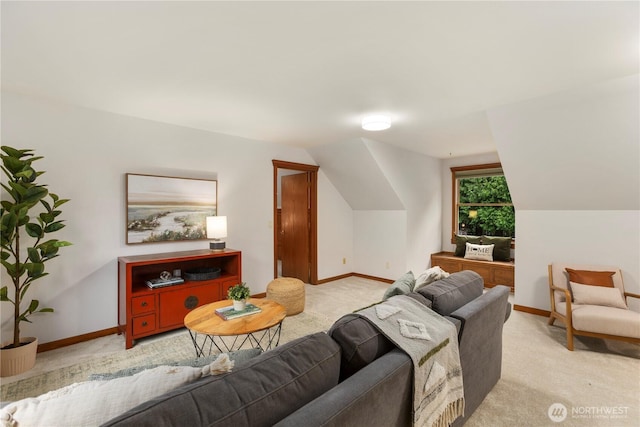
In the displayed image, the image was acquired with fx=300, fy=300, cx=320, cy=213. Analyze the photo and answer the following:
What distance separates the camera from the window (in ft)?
17.1

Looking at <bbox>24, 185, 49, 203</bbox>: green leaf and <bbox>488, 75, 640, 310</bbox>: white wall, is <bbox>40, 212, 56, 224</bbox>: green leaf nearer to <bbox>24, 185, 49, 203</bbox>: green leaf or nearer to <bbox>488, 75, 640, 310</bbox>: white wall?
<bbox>24, 185, 49, 203</bbox>: green leaf

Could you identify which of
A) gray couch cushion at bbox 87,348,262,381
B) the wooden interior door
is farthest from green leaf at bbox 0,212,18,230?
the wooden interior door

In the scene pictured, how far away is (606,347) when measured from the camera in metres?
2.86

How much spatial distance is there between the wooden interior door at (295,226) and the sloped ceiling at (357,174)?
530 millimetres

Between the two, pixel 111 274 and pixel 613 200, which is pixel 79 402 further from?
pixel 613 200

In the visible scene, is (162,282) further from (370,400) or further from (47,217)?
(370,400)

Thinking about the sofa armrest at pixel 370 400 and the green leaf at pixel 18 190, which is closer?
the sofa armrest at pixel 370 400

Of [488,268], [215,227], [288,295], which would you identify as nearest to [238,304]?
[288,295]

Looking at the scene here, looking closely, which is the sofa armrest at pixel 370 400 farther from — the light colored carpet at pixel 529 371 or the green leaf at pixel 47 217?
the green leaf at pixel 47 217

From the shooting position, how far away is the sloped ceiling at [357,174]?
4516 millimetres

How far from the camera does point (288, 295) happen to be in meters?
3.63

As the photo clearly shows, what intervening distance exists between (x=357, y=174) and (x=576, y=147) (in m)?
2.72

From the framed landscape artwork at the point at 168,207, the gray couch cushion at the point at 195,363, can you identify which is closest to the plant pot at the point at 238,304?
the gray couch cushion at the point at 195,363

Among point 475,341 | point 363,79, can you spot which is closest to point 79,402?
point 475,341
